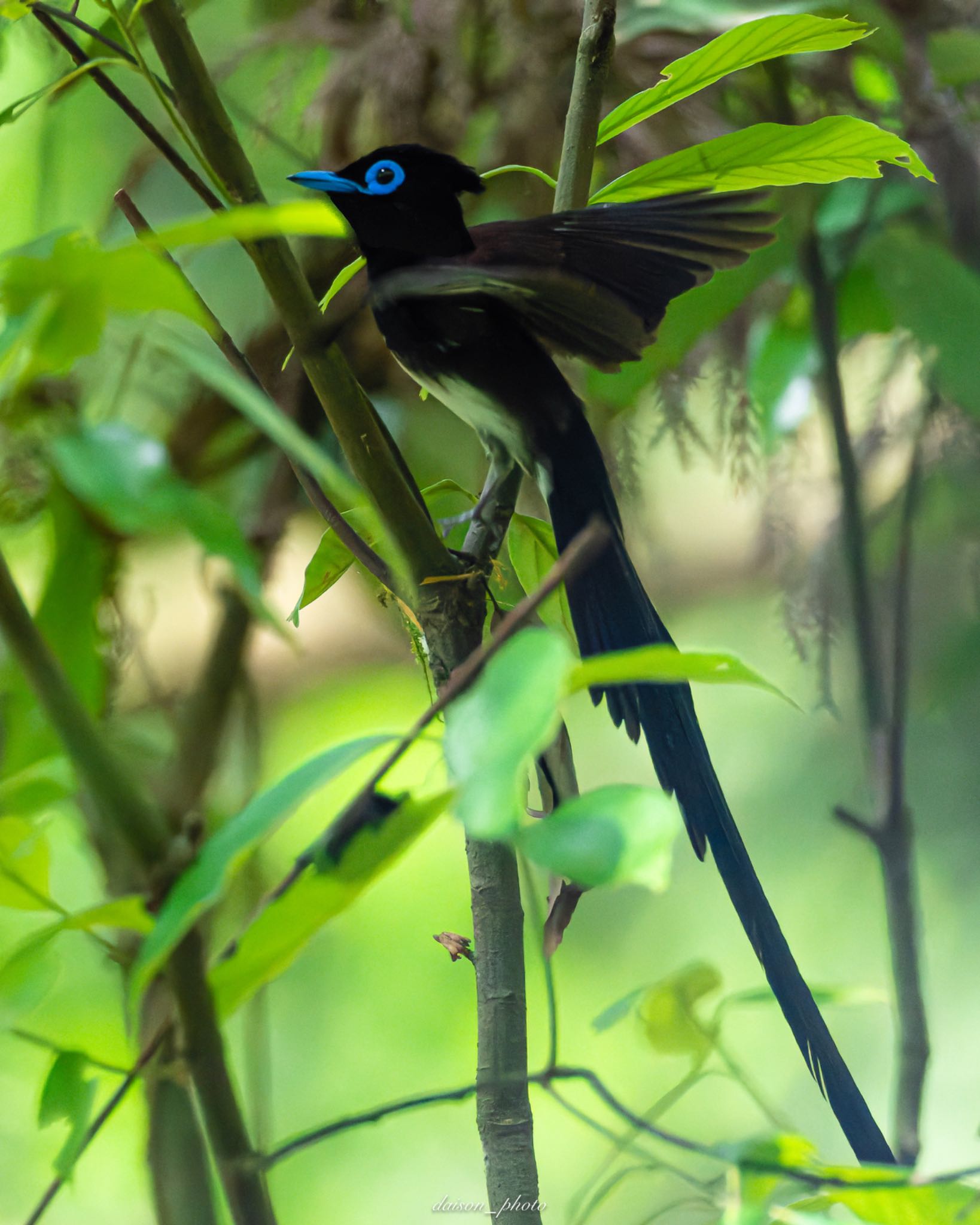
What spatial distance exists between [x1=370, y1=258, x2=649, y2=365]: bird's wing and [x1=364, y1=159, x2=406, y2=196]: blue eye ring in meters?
0.08

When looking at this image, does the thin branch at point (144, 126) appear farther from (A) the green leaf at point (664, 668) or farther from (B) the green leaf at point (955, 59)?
(B) the green leaf at point (955, 59)

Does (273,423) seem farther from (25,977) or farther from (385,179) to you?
(385,179)

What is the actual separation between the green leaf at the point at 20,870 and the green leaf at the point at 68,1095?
0.04m

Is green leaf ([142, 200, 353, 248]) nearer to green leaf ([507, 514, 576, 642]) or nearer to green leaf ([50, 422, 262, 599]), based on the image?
green leaf ([50, 422, 262, 599])

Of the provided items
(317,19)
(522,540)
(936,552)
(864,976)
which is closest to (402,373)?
(317,19)

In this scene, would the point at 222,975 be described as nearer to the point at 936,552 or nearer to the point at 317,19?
the point at 317,19

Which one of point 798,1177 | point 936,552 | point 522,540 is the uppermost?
point 936,552

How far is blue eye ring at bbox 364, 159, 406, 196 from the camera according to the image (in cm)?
56

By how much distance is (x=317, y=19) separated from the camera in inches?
35.6

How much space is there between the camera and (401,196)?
1.90 ft

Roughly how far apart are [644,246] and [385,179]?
0.20 meters

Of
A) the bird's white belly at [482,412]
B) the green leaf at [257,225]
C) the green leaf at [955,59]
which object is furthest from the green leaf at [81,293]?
the green leaf at [955,59]

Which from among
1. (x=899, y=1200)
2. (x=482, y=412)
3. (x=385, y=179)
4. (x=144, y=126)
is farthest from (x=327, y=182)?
(x=899, y=1200)

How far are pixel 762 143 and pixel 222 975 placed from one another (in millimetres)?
329
